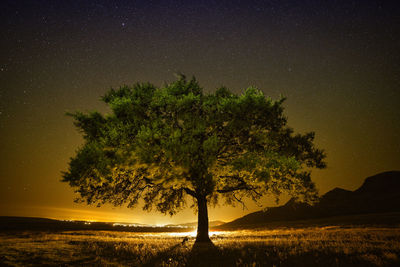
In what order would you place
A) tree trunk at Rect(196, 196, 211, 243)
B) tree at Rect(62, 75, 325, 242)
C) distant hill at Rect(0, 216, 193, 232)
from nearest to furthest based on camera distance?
1. tree at Rect(62, 75, 325, 242)
2. tree trunk at Rect(196, 196, 211, 243)
3. distant hill at Rect(0, 216, 193, 232)

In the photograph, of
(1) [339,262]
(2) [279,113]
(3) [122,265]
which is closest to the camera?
(1) [339,262]

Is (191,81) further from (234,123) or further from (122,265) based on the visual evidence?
(122,265)

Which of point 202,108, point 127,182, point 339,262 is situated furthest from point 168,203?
point 339,262

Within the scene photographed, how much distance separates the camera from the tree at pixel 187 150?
707 inches

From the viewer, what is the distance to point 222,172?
18.7 m

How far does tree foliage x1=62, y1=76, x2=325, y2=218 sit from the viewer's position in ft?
58.9

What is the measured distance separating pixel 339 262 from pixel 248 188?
10.7 m

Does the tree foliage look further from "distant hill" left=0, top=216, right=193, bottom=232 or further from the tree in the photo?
"distant hill" left=0, top=216, right=193, bottom=232

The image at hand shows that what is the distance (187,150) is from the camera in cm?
1795

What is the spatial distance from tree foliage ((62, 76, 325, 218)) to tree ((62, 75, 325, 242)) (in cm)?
7

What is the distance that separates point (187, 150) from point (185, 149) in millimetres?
279

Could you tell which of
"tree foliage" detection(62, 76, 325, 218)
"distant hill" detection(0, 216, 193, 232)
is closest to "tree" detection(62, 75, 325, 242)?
"tree foliage" detection(62, 76, 325, 218)

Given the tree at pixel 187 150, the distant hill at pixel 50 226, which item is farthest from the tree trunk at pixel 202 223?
the distant hill at pixel 50 226

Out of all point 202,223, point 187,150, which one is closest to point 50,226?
point 202,223
